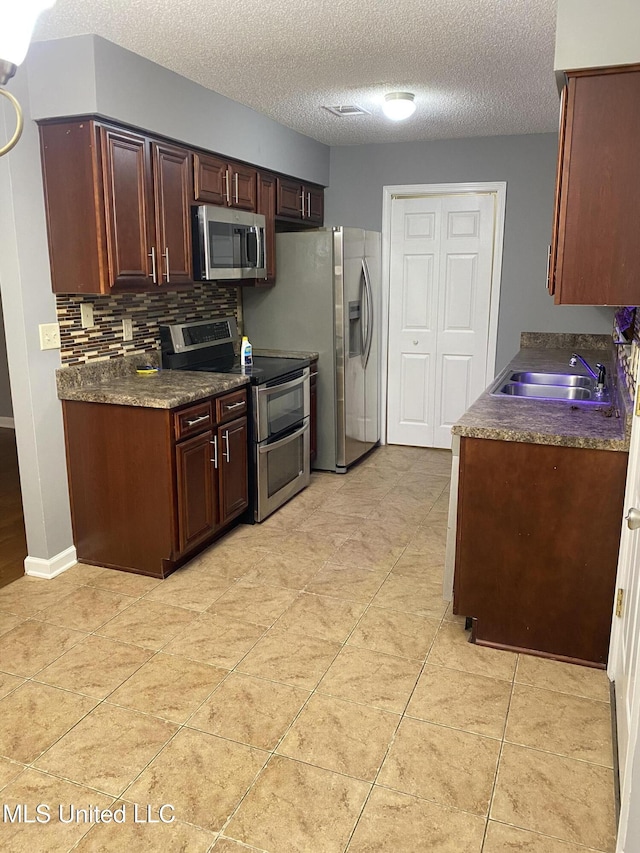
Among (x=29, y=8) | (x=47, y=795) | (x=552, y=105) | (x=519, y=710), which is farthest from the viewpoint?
(x=552, y=105)

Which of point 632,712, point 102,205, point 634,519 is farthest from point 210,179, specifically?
point 632,712

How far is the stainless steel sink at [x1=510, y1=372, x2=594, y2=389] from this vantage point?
148 inches

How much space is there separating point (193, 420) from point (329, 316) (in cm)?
162

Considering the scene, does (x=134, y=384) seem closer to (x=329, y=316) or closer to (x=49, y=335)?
(x=49, y=335)

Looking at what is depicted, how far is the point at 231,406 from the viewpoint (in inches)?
138

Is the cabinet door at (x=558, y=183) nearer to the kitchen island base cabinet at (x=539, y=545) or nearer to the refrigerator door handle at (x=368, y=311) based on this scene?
the kitchen island base cabinet at (x=539, y=545)

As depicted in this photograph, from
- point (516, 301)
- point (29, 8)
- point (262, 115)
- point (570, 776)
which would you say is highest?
point (262, 115)

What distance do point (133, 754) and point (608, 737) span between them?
1456 millimetres

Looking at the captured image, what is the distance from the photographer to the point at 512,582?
8.35ft

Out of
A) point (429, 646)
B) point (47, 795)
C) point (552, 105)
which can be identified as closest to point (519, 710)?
point (429, 646)

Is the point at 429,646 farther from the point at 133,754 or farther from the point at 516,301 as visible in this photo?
the point at 516,301

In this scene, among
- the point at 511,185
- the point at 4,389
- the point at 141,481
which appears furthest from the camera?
the point at 4,389

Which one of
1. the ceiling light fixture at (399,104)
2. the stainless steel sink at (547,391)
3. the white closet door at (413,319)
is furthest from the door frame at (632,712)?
the white closet door at (413,319)

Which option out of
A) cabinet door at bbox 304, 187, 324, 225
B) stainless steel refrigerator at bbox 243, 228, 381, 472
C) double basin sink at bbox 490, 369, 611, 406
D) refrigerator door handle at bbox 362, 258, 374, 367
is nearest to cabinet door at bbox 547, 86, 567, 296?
double basin sink at bbox 490, 369, 611, 406
